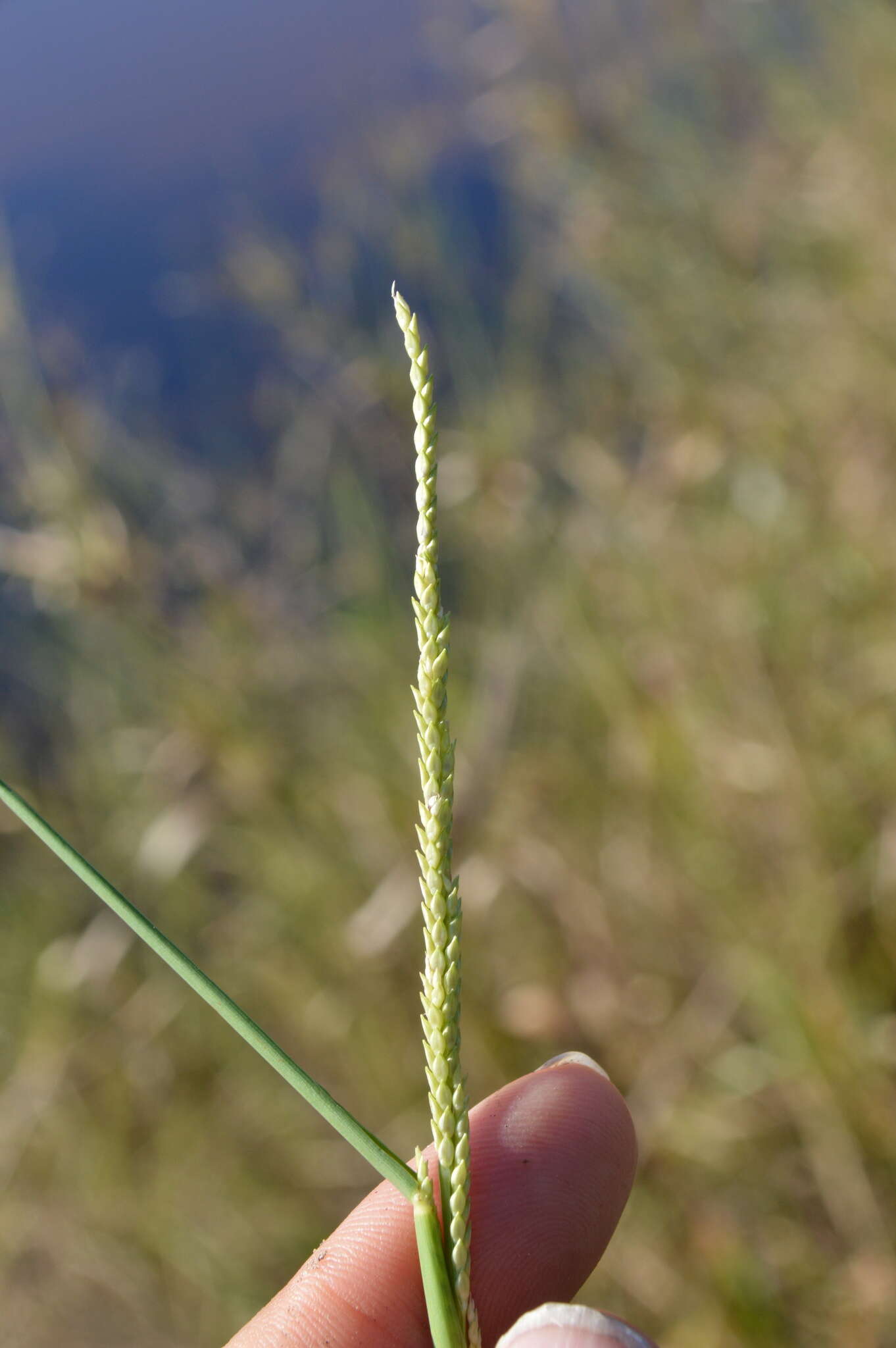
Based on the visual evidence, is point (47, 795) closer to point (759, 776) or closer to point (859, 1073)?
point (759, 776)

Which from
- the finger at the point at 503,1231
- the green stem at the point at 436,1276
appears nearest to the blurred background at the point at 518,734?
the finger at the point at 503,1231

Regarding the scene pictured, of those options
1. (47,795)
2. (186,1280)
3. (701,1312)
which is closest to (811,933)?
(701,1312)

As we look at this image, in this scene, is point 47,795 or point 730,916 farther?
point 47,795

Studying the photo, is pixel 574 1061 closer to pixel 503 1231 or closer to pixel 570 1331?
pixel 503 1231

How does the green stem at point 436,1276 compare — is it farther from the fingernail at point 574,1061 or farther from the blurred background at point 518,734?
the blurred background at point 518,734

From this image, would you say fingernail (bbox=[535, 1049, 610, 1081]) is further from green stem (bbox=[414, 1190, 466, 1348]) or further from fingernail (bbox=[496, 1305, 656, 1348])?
green stem (bbox=[414, 1190, 466, 1348])
